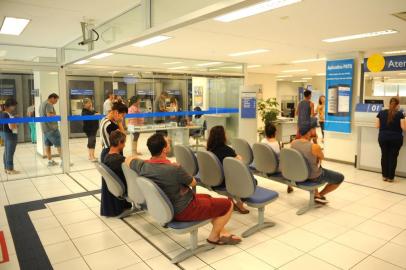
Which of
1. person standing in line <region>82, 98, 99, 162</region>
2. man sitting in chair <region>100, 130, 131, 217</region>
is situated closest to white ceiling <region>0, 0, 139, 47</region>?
man sitting in chair <region>100, 130, 131, 217</region>

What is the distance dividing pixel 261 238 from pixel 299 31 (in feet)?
10.6

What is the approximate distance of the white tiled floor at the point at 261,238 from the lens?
9.72ft

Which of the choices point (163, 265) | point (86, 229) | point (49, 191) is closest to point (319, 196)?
point (163, 265)

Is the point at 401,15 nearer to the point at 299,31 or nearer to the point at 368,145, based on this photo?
the point at 299,31

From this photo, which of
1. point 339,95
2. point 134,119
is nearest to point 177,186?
point 134,119

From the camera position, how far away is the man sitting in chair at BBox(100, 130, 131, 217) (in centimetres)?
366

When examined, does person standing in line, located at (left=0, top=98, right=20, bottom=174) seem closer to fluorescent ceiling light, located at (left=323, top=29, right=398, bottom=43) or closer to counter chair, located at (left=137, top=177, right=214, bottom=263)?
counter chair, located at (left=137, top=177, right=214, bottom=263)

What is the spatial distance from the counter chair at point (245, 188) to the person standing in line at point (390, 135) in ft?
11.0

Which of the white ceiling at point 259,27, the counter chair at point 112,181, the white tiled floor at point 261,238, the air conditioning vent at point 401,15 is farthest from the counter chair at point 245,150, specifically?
the air conditioning vent at point 401,15

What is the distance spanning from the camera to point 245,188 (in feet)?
10.9

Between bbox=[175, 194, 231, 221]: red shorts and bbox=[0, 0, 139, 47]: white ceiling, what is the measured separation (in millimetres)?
2423

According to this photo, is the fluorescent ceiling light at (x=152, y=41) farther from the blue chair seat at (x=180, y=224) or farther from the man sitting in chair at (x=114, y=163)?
the blue chair seat at (x=180, y=224)

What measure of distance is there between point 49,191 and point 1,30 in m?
2.75

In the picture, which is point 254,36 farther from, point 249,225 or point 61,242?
point 61,242
